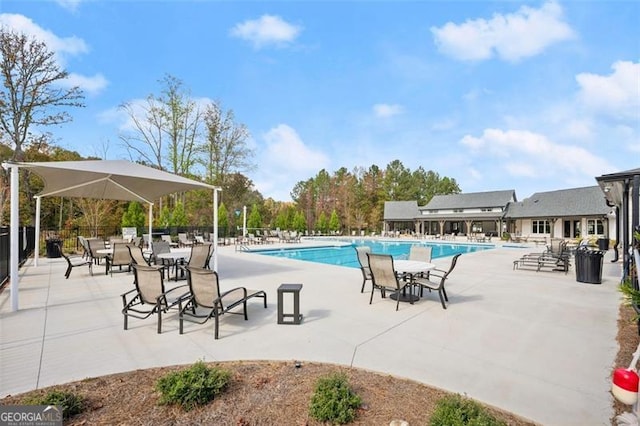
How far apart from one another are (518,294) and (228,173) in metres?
25.4

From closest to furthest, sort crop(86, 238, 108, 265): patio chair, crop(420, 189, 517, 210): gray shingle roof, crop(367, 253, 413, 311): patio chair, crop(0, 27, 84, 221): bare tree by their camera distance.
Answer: crop(367, 253, 413, 311): patio chair < crop(86, 238, 108, 265): patio chair < crop(0, 27, 84, 221): bare tree < crop(420, 189, 517, 210): gray shingle roof

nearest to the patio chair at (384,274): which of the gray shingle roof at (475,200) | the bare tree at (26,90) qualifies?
the bare tree at (26,90)

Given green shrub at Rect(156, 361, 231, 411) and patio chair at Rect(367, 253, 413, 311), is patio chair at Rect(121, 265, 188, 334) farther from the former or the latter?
patio chair at Rect(367, 253, 413, 311)

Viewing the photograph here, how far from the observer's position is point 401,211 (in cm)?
3919

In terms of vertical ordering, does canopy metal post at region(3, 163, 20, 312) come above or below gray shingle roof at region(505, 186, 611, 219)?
below

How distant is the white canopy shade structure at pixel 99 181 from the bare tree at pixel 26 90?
619 cm

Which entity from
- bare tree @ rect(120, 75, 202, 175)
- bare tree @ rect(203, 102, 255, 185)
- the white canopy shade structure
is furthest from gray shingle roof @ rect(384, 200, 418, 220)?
the white canopy shade structure

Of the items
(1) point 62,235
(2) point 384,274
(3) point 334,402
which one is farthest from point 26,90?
(3) point 334,402

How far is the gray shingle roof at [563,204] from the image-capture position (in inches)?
1010

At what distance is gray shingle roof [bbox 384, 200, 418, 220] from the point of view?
38.4 m

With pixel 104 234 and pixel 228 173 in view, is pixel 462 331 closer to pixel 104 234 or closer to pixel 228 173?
pixel 104 234

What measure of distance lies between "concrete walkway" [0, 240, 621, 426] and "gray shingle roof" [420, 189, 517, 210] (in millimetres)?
30289

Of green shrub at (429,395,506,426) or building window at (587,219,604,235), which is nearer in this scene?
green shrub at (429,395,506,426)

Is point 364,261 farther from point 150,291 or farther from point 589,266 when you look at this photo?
point 589,266
